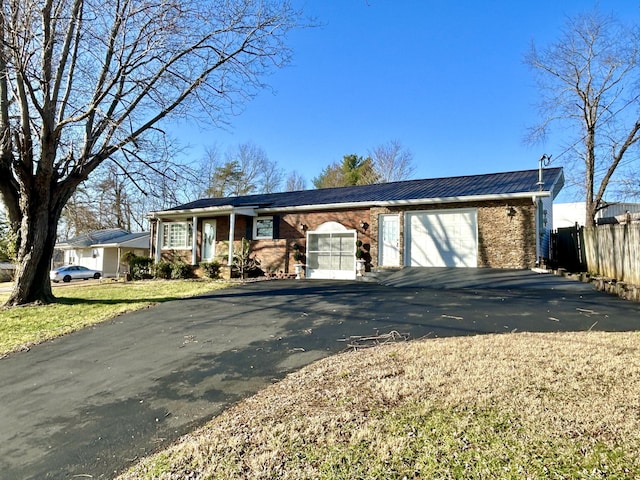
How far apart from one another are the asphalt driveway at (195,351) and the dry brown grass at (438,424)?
61cm

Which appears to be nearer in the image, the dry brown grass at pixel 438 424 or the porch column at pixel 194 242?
the dry brown grass at pixel 438 424

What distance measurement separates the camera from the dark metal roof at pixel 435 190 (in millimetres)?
12892

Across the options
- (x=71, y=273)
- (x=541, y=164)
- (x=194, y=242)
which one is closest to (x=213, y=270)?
(x=194, y=242)

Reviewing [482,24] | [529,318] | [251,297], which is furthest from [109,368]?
[482,24]

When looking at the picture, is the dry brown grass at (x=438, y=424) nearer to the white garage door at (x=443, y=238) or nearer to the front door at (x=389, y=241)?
the white garage door at (x=443, y=238)

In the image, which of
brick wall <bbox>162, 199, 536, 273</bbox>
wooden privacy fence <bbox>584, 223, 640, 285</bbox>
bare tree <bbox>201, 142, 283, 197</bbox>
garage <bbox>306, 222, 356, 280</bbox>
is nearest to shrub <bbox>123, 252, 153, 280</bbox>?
brick wall <bbox>162, 199, 536, 273</bbox>

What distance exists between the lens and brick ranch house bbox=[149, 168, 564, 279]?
40.4 ft

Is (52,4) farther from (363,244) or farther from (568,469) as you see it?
(568,469)

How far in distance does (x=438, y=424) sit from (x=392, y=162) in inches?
1258

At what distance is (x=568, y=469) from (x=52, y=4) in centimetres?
1298

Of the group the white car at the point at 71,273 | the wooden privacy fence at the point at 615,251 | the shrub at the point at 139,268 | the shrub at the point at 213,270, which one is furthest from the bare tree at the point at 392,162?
the white car at the point at 71,273

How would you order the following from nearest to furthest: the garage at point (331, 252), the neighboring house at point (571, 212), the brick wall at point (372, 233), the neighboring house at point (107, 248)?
the brick wall at point (372, 233) < the garage at point (331, 252) < the neighboring house at point (571, 212) < the neighboring house at point (107, 248)

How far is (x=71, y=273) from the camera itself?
95.2 ft

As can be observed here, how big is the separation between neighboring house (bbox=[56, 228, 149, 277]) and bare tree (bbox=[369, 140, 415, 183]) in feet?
70.2
